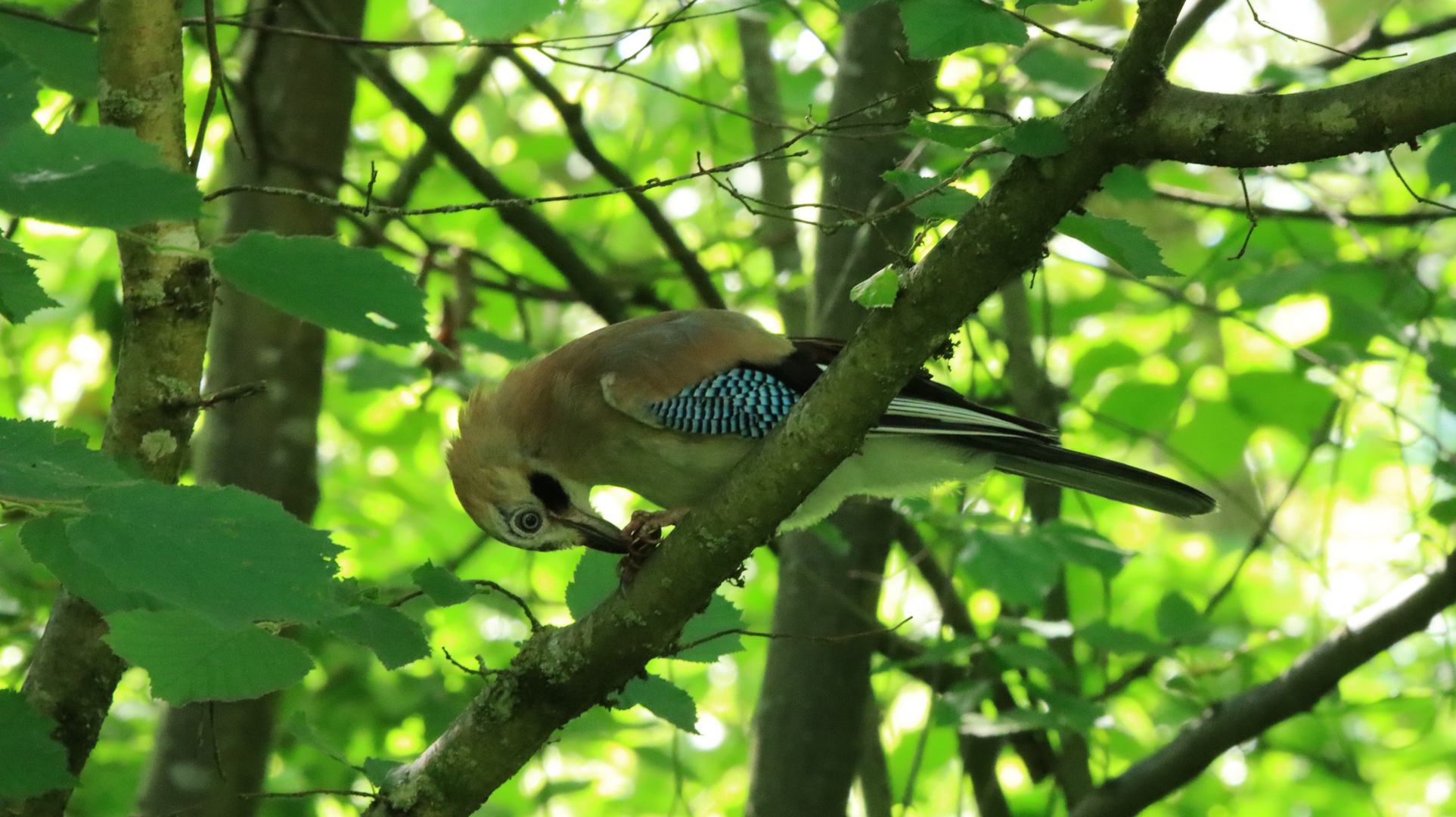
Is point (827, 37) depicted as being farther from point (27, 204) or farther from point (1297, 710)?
point (27, 204)

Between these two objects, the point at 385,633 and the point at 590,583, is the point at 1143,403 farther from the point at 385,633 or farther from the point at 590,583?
the point at 385,633

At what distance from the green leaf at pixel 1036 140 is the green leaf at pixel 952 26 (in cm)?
31

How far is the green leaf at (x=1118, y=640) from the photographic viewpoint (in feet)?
14.5

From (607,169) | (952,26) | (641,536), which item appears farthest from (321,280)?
(607,169)

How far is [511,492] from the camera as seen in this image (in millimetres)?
4281

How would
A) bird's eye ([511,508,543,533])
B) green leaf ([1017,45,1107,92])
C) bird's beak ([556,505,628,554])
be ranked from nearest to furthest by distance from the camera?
bird's beak ([556,505,628,554])
bird's eye ([511,508,543,533])
green leaf ([1017,45,1107,92])

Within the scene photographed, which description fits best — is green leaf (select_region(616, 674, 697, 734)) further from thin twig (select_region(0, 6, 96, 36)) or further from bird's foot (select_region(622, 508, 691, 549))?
thin twig (select_region(0, 6, 96, 36))

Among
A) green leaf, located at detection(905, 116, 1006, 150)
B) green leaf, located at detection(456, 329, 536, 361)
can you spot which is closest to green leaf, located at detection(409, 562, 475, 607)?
green leaf, located at detection(905, 116, 1006, 150)

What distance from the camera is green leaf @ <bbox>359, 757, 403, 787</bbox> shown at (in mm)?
2852

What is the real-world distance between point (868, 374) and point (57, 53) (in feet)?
7.19

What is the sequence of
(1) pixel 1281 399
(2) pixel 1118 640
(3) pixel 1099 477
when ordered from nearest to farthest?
(3) pixel 1099 477 → (2) pixel 1118 640 → (1) pixel 1281 399

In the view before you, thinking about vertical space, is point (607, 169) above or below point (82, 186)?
above

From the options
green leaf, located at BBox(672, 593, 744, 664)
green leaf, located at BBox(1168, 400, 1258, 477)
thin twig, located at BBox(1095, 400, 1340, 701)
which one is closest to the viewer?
green leaf, located at BBox(672, 593, 744, 664)

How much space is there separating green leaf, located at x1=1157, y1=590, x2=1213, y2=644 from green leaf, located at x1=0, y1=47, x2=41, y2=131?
13.4 feet
